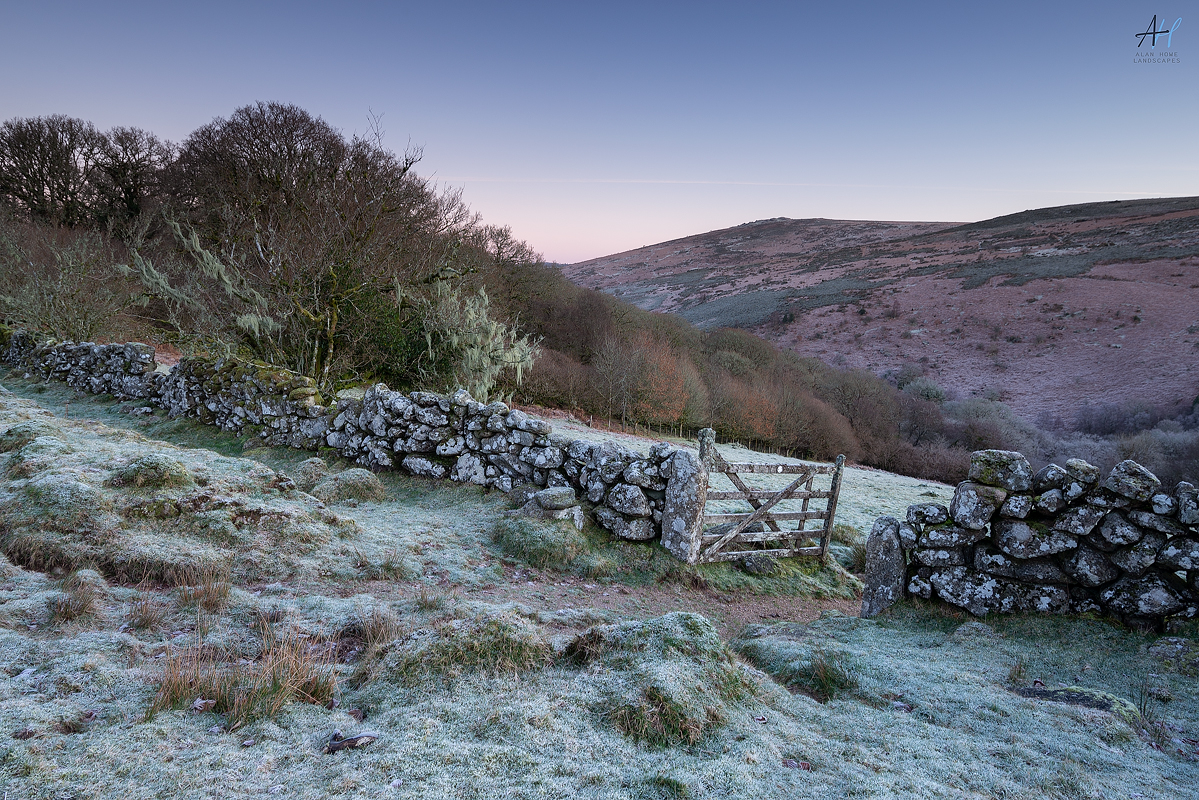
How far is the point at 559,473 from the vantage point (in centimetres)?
844

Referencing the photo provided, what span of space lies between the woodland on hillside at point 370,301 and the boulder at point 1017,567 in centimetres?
1292

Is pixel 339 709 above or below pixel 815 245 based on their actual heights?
below

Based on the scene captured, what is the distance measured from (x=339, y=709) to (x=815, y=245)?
10686 centimetres

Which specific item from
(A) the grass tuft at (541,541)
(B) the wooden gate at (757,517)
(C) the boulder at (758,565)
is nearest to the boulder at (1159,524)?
(B) the wooden gate at (757,517)

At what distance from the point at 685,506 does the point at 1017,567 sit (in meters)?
3.81

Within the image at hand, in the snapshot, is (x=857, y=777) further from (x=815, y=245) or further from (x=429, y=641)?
Answer: (x=815, y=245)

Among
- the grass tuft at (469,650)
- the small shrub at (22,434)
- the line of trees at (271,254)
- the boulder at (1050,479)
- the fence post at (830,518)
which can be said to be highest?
the line of trees at (271,254)

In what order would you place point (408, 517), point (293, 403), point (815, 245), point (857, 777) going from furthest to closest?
point (815, 245), point (293, 403), point (408, 517), point (857, 777)

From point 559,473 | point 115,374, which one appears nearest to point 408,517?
point 559,473

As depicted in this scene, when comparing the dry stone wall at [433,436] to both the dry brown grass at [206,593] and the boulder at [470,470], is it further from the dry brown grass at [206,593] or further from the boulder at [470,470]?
the dry brown grass at [206,593]

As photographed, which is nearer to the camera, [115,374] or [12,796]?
[12,796]

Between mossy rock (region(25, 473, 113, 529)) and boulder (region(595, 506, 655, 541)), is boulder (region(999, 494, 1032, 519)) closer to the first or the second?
boulder (region(595, 506, 655, 541))

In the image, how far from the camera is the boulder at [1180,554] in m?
4.84

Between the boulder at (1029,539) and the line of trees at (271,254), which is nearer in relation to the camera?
the boulder at (1029,539)
